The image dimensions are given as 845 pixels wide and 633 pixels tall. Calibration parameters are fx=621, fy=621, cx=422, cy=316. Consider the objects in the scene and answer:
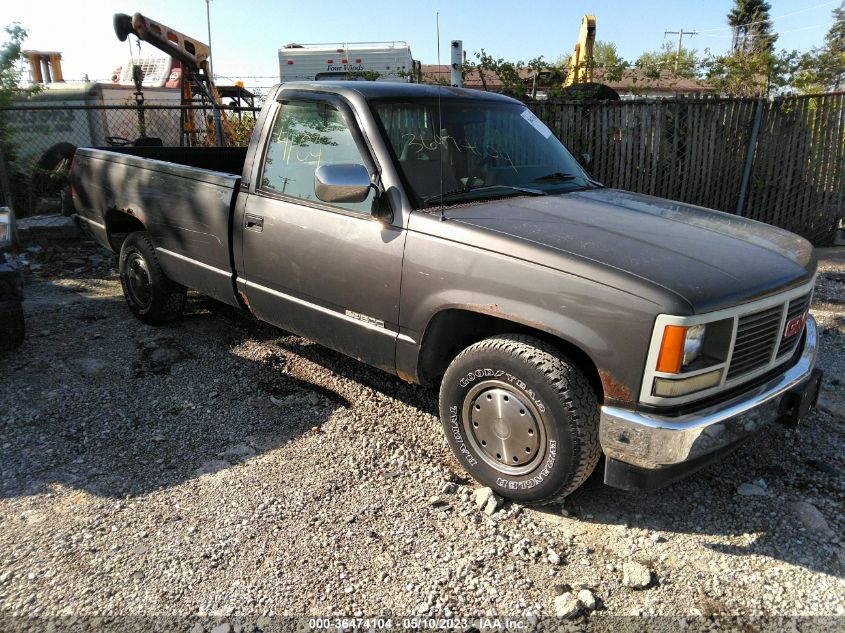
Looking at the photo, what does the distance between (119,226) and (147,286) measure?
2.42 feet

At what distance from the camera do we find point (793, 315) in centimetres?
298

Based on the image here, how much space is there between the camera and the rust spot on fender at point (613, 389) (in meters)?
2.58

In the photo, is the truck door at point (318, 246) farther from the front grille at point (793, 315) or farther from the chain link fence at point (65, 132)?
the chain link fence at point (65, 132)

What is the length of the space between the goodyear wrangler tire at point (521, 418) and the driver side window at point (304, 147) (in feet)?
3.99

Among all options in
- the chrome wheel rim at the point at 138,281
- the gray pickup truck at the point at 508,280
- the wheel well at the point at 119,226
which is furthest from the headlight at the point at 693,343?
the wheel well at the point at 119,226

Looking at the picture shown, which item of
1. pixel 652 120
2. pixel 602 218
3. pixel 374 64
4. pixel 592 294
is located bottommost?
pixel 592 294

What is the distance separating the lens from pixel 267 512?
10.0 ft

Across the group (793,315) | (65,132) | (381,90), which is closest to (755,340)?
(793,315)

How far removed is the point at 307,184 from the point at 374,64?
46.4ft

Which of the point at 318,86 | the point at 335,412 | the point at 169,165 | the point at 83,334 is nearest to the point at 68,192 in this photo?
the point at 83,334

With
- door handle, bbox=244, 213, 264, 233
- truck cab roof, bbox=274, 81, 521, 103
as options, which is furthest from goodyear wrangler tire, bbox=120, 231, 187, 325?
truck cab roof, bbox=274, 81, 521, 103

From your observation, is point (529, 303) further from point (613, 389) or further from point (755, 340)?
point (755, 340)

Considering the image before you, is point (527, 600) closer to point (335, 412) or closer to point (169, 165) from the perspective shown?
point (335, 412)

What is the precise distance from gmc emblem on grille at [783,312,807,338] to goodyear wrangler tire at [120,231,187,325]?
4495 mm
